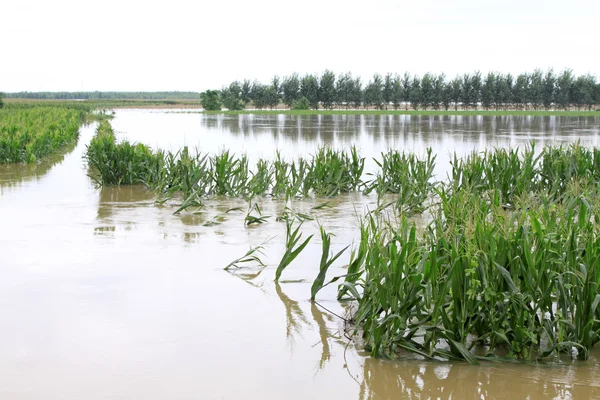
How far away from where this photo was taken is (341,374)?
16.2 feet

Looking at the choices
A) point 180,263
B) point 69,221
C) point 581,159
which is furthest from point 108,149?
point 581,159

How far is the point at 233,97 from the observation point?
4151 inches

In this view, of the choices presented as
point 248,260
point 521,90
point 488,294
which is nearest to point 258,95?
point 521,90

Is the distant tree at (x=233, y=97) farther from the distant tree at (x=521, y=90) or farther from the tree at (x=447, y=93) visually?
the distant tree at (x=521, y=90)

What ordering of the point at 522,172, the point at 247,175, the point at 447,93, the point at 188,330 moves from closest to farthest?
the point at 188,330
the point at 522,172
the point at 247,175
the point at 447,93

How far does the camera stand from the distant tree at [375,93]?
100m

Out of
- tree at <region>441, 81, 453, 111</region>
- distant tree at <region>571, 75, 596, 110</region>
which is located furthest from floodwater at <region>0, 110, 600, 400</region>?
distant tree at <region>571, 75, 596, 110</region>

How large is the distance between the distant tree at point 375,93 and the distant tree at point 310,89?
27.9ft

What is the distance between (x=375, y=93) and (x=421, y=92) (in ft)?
21.8

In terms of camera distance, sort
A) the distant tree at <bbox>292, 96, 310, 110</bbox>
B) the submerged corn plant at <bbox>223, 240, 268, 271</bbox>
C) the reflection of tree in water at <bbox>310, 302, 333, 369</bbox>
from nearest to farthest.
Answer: the reflection of tree in water at <bbox>310, 302, 333, 369</bbox>
the submerged corn plant at <bbox>223, 240, 268, 271</bbox>
the distant tree at <bbox>292, 96, 310, 110</bbox>

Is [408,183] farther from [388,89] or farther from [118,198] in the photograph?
[388,89]

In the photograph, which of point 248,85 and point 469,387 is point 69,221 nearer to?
point 469,387

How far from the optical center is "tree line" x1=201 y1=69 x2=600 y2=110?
96.3m

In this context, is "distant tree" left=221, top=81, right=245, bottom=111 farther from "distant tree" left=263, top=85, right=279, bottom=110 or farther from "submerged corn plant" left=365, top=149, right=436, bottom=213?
"submerged corn plant" left=365, top=149, right=436, bottom=213
